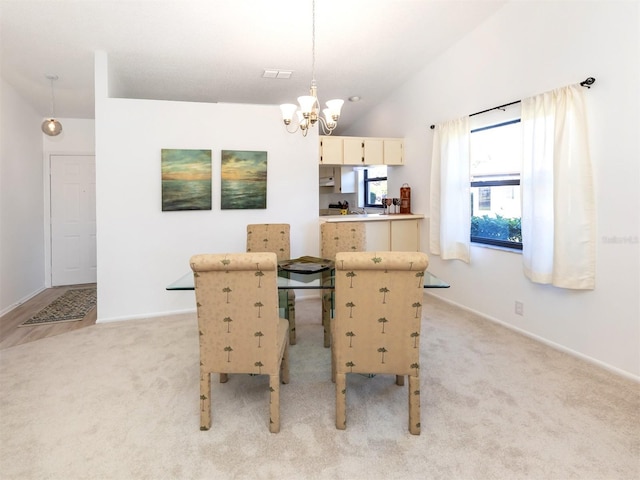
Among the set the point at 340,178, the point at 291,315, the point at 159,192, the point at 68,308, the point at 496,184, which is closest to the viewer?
→ the point at 291,315

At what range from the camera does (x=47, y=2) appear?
2.87m

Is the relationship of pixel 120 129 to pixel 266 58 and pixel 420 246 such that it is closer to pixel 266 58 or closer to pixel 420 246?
pixel 266 58

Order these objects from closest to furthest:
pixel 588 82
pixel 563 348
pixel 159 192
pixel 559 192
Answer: pixel 588 82 < pixel 559 192 < pixel 563 348 < pixel 159 192

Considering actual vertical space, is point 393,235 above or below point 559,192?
below

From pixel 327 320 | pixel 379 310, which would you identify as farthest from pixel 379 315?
pixel 327 320

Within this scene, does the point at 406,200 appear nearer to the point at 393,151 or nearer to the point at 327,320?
the point at 393,151

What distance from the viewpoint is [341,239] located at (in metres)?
3.57

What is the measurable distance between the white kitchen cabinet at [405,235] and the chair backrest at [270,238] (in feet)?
5.72

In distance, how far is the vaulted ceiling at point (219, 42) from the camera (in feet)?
10.0

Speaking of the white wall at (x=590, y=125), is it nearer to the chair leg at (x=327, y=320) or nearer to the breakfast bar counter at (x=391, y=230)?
the breakfast bar counter at (x=391, y=230)

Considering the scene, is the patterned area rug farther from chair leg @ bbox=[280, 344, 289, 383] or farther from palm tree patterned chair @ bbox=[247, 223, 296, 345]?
chair leg @ bbox=[280, 344, 289, 383]

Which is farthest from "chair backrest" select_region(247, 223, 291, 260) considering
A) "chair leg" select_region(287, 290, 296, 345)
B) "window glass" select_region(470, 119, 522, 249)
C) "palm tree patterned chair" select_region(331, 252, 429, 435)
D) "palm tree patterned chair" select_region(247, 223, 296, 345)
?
"window glass" select_region(470, 119, 522, 249)

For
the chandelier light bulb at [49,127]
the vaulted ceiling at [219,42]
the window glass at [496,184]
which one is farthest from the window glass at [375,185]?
the chandelier light bulb at [49,127]

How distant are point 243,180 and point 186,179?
0.62 metres
